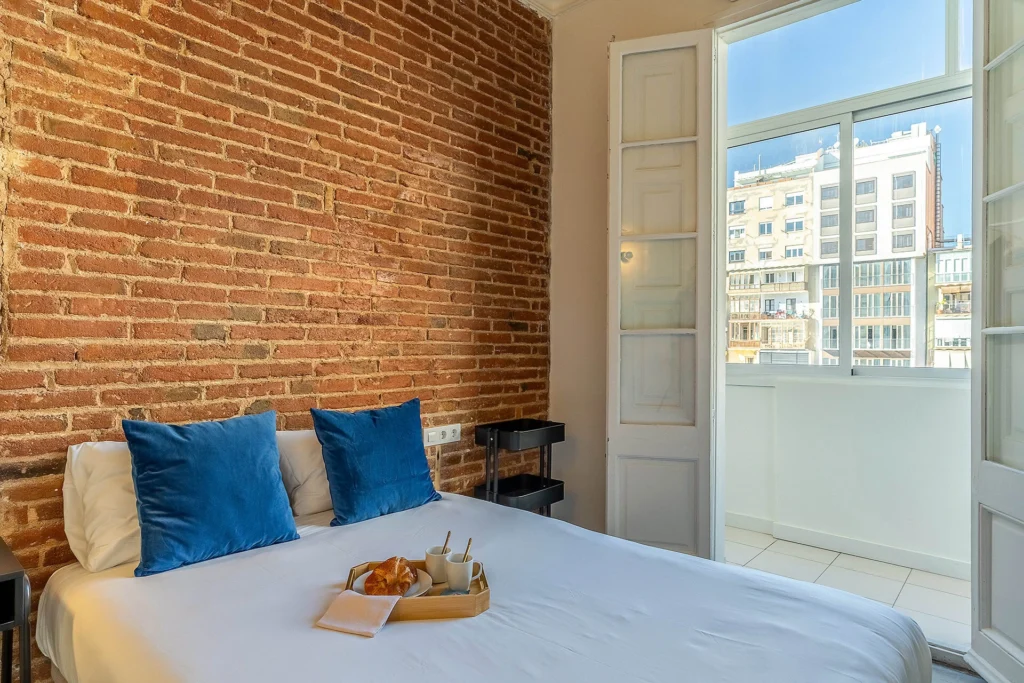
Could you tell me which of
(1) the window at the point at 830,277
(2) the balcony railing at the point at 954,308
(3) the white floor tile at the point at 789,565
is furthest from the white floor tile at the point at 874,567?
(1) the window at the point at 830,277

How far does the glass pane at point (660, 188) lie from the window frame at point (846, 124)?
186 mm

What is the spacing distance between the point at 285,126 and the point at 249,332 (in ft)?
2.92

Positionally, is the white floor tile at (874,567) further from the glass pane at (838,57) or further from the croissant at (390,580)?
the croissant at (390,580)

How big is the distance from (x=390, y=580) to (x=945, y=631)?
281 cm

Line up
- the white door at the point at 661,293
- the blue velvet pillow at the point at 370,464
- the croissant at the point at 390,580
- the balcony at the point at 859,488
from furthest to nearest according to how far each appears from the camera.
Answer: the balcony at the point at 859,488
the white door at the point at 661,293
the blue velvet pillow at the point at 370,464
the croissant at the point at 390,580

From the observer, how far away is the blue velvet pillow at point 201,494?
1850mm

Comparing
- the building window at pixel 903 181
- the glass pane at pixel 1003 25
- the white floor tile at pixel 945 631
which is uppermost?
the glass pane at pixel 1003 25

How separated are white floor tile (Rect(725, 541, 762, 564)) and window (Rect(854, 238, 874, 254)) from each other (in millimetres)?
2081

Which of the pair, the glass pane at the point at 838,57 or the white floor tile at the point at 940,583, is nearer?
the white floor tile at the point at 940,583

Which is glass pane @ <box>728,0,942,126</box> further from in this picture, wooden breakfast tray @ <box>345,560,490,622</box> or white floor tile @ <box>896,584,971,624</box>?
wooden breakfast tray @ <box>345,560,490,622</box>

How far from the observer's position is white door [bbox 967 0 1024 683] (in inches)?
85.3

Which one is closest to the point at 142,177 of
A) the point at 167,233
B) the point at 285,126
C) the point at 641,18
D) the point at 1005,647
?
the point at 167,233

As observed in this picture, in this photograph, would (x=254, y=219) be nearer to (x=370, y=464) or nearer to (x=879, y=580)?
(x=370, y=464)

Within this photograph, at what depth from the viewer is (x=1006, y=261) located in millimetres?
2244
